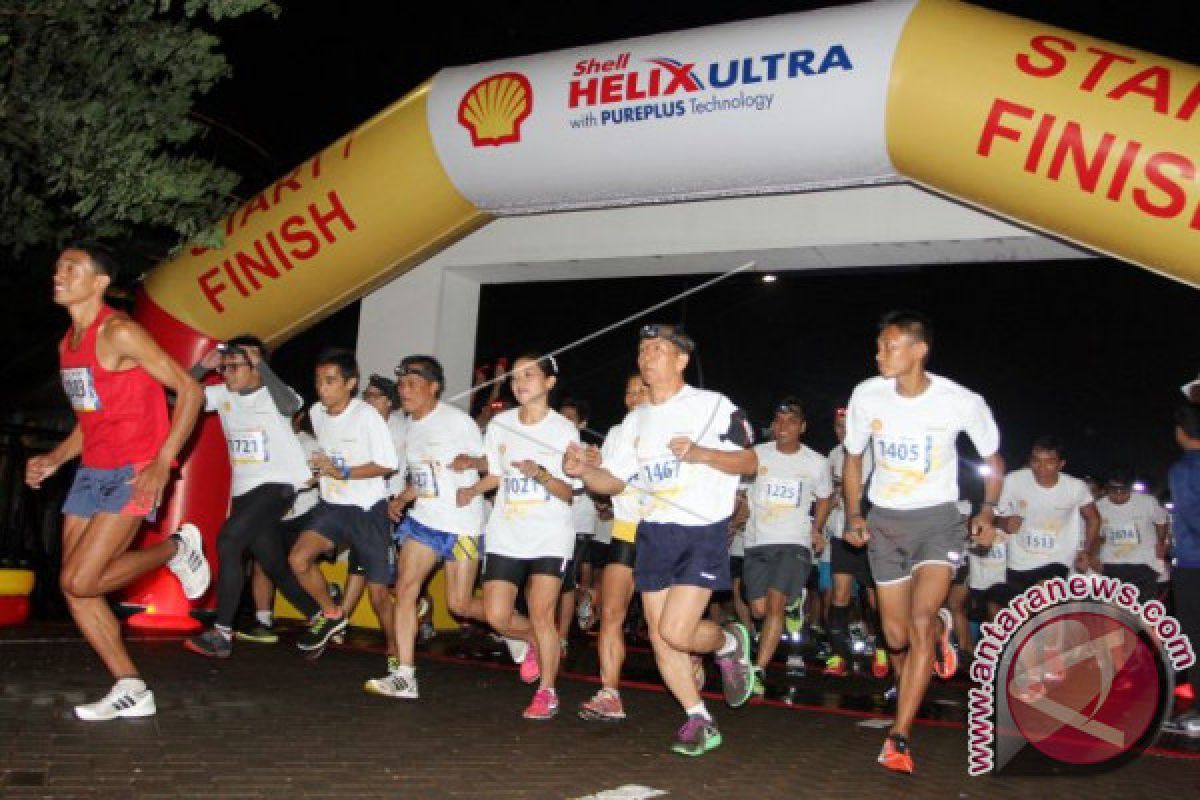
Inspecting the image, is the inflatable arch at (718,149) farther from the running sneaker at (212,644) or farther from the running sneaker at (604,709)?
the running sneaker at (604,709)

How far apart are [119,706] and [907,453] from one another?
3890 mm

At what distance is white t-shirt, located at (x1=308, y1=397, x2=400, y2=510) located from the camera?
7.41 m

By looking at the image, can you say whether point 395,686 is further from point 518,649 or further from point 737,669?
point 737,669

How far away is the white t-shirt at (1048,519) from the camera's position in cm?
940

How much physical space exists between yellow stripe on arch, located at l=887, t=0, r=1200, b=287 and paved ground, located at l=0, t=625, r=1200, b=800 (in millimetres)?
2851

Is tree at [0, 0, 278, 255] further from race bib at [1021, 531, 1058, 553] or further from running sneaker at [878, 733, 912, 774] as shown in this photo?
race bib at [1021, 531, 1058, 553]

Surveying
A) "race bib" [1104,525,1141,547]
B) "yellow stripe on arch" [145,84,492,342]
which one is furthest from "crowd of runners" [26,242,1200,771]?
"yellow stripe on arch" [145,84,492,342]

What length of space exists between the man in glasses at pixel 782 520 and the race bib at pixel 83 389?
16.3 feet

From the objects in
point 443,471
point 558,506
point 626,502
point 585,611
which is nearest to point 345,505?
point 443,471

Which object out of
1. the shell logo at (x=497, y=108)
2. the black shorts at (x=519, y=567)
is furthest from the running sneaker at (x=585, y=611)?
the shell logo at (x=497, y=108)

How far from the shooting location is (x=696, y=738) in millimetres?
5219

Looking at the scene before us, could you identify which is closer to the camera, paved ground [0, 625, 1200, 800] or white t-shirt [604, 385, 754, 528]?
paved ground [0, 625, 1200, 800]

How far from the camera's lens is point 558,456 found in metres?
6.64

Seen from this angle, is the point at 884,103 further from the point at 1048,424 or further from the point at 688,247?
the point at 1048,424
